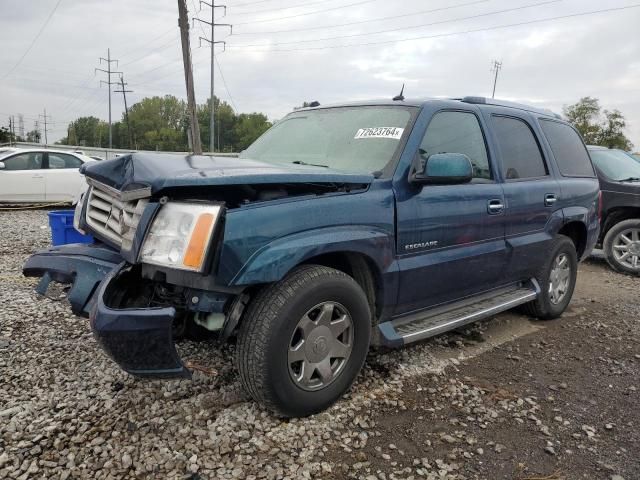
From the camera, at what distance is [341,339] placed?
2873mm

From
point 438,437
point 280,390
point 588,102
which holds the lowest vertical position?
point 438,437

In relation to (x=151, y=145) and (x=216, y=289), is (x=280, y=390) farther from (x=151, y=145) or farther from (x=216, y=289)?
(x=151, y=145)

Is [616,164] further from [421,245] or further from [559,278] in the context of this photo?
[421,245]

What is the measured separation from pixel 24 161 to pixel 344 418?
10986mm

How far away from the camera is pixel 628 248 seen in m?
7.21

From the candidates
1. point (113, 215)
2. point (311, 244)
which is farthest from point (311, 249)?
point (113, 215)

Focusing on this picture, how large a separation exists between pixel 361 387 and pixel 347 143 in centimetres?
160

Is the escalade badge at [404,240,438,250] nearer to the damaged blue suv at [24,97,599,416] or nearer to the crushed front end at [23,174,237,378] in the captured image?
the damaged blue suv at [24,97,599,416]

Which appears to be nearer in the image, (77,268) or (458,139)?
(77,268)

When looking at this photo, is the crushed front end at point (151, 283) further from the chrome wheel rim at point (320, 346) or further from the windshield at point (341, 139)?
Answer: the windshield at point (341, 139)

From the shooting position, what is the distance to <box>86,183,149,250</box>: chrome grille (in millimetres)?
2510

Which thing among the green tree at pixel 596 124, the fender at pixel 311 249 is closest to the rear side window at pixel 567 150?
the fender at pixel 311 249

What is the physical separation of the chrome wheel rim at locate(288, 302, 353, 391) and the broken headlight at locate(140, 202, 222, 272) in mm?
652

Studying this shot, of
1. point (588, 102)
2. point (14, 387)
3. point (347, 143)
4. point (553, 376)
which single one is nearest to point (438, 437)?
point (553, 376)
